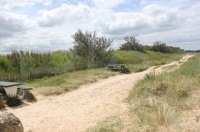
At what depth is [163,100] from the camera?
7.28 meters

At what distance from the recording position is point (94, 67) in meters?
21.6

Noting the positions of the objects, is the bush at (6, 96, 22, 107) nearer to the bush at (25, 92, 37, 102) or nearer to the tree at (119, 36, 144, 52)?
the bush at (25, 92, 37, 102)

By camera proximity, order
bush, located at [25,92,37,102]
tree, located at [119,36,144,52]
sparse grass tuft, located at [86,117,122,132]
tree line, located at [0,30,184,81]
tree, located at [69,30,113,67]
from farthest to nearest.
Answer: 1. tree, located at [119,36,144,52]
2. tree, located at [69,30,113,67]
3. tree line, located at [0,30,184,81]
4. bush, located at [25,92,37,102]
5. sparse grass tuft, located at [86,117,122,132]

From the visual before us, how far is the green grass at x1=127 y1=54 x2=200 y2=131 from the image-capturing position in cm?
528

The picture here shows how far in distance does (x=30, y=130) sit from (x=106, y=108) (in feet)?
7.21

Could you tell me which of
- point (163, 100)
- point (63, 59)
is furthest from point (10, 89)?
point (63, 59)

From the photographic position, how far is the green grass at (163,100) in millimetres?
5277

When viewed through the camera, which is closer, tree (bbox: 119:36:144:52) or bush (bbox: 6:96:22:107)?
bush (bbox: 6:96:22:107)

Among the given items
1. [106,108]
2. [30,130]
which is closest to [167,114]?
[106,108]

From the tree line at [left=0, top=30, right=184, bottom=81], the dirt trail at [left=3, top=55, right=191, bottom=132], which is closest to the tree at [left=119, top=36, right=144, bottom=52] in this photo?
the tree line at [left=0, top=30, right=184, bottom=81]

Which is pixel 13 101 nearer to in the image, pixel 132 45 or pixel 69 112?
pixel 69 112

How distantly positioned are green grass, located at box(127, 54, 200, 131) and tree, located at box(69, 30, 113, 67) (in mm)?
12995

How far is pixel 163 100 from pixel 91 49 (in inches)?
649

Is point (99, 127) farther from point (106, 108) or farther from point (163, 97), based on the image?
point (163, 97)
